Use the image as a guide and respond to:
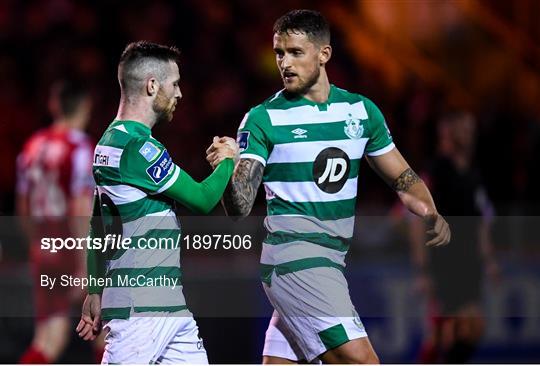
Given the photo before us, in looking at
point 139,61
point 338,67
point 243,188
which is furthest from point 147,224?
point 338,67

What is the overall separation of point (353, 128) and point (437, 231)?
54 cm

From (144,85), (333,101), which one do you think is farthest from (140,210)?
(333,101)

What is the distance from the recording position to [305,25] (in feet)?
14.9

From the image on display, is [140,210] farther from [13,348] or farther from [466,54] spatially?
[466,54]

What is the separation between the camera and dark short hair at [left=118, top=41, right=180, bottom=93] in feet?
13.4

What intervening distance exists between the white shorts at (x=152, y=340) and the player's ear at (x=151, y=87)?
0.81 metres

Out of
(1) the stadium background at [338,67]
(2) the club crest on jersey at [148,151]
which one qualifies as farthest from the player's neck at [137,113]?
(1) the stadium background at [338,67]

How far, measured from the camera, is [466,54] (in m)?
9.18

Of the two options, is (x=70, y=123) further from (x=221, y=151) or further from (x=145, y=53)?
(x=221, y=151)

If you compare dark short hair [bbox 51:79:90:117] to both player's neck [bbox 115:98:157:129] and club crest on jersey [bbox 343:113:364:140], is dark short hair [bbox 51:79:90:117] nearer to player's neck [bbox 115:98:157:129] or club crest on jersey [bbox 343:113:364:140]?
club crest on jersey [bbox 343:113:364:140]

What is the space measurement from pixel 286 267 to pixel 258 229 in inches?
120

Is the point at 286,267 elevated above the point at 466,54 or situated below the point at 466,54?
below

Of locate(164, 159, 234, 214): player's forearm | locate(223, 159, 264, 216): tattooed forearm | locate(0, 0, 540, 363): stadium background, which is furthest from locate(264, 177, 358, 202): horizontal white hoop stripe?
locate(0, 0, 540, 363): stadium background

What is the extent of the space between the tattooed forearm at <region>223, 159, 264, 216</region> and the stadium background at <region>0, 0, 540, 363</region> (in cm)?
370
